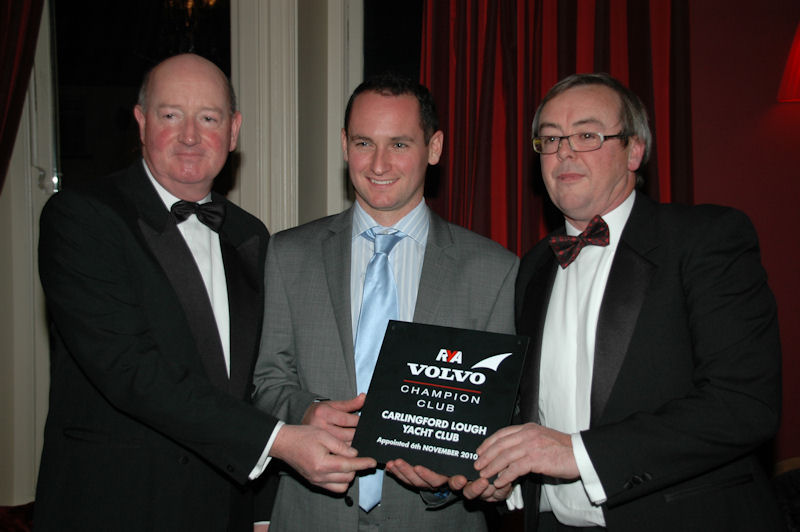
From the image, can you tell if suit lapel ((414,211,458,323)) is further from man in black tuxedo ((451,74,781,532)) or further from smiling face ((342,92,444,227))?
man in black tuxedo ((451,74,781,532))

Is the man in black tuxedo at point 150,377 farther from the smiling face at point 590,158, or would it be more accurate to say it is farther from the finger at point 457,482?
the smiling face at point 590,158

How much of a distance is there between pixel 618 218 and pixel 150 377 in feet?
5.42

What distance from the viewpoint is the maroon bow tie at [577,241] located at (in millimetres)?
2096

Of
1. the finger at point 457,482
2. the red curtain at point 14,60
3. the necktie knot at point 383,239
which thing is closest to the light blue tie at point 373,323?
the necktie knot at point 383,239

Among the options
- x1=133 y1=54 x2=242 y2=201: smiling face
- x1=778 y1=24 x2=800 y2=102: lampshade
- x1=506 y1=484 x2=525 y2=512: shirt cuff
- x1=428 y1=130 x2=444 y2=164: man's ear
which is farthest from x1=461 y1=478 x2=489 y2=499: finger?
x1=778 y1=24 x2=800 y2=102: lampshade

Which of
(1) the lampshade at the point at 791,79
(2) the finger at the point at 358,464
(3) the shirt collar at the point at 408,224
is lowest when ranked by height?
(2) the finger at the point at 358,464

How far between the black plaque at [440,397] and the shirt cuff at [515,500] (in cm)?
53

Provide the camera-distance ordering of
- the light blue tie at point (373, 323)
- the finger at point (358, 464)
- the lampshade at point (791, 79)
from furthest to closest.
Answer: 1. the lampshade at point (791, 79)
2. the light blue tie at point (373, 323)
3. the finger at point (358, 464)

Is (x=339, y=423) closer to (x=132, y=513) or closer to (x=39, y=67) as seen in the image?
(x=132, y=513)

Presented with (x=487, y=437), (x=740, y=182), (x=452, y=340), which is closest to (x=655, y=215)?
(x=452, y=340)

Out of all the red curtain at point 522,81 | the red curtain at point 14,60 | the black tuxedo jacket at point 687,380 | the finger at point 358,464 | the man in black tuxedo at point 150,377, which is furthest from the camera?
the red curtain at point 14,60

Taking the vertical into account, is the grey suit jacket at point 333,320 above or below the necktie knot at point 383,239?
below

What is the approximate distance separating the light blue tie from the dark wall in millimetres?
2258

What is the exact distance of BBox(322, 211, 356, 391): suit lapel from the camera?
2.16 metres
